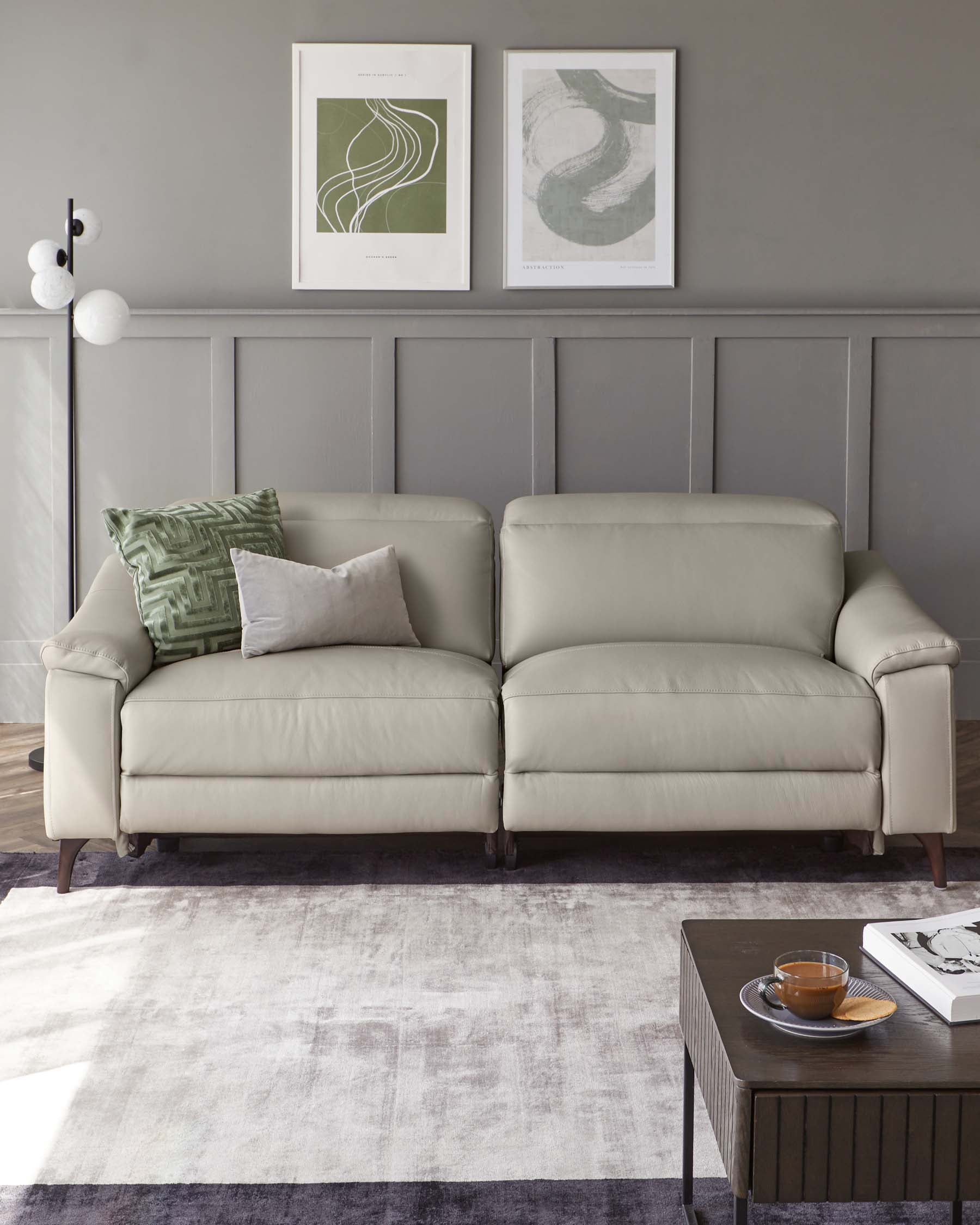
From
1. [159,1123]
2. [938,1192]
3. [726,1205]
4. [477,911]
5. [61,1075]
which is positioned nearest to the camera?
[938,1192]

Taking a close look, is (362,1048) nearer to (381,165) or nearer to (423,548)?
(423,548)

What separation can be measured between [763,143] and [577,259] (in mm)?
781

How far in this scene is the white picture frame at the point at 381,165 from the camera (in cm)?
424

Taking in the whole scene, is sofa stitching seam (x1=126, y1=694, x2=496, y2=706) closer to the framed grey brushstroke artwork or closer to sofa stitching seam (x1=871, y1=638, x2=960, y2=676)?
sofa stitching seam (x1=871, y1=638, x2=960, y2=676)

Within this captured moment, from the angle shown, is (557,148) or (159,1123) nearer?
(159,1123)

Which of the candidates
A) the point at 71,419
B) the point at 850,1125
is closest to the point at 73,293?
the point at 71,419

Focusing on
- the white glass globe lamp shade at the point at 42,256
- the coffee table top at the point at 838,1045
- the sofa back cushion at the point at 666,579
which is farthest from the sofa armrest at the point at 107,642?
the coffee table top at the point at 838,1045

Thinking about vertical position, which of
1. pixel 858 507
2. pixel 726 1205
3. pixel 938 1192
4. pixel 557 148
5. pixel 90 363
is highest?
pixel 557 148

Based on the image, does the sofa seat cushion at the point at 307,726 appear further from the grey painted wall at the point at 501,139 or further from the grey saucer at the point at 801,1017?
the grey painted wall at the point at 501,139

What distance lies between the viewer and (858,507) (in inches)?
172

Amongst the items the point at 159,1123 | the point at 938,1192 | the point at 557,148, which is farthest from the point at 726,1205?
the point at 557,148

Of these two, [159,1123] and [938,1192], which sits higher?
[938,1192]

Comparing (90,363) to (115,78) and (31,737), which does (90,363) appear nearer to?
(115,78)

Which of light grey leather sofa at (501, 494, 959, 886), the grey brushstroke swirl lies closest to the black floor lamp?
the grey brushstroke swirl
